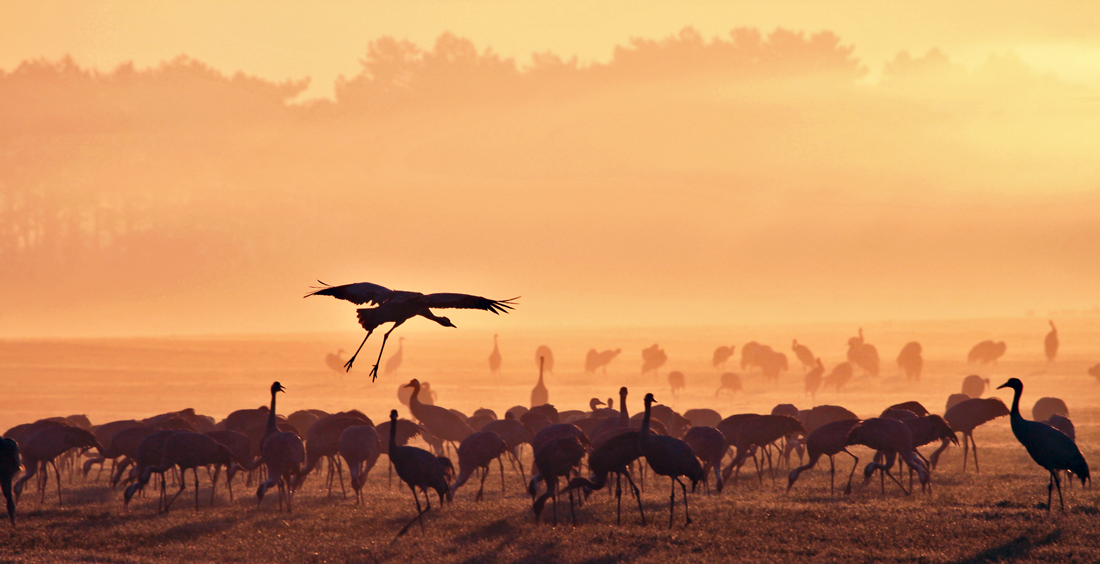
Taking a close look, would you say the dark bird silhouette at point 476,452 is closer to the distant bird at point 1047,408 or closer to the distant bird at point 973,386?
the distant bird at point 1047,408

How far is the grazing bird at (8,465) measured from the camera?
1504 centimetres

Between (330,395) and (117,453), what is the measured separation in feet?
99.2

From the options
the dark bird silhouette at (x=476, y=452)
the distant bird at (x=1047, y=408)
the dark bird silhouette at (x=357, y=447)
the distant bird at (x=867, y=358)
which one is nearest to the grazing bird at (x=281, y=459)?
the dark bird silhouette at (x=357, y=447)

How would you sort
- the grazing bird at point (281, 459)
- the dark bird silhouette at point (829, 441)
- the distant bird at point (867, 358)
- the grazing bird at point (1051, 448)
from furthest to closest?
the distant bird at point (867, 358), the dark bird silhouette at point (829, 441), the grazing bird at point (281, 459), the grazing bird at point (1051, 448)

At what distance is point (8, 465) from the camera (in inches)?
595

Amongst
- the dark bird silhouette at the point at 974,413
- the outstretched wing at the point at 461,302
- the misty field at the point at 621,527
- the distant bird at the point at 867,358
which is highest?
the outstretched wing at the point at 461,302

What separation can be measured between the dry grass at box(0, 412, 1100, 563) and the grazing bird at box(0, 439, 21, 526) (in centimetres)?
Answer: 35

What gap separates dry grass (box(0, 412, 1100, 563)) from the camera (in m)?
12.5

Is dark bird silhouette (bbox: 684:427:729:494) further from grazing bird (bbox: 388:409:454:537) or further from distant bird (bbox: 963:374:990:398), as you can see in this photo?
distant bird (bbox: 963:374:990:398)

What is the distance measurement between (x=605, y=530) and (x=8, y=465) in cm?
906

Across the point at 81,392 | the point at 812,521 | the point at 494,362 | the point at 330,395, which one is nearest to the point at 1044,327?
the point at 494,362

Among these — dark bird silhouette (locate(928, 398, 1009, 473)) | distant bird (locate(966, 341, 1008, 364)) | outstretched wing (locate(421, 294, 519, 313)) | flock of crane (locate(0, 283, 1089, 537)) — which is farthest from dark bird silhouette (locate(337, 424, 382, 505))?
distant bird (locate(966, 341, 1008, 364))

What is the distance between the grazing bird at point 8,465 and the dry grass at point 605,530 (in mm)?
355

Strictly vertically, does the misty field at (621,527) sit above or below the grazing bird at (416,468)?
below
